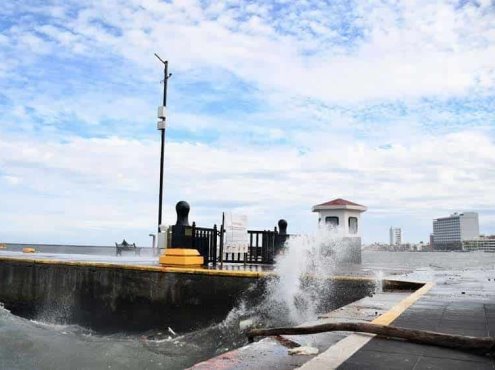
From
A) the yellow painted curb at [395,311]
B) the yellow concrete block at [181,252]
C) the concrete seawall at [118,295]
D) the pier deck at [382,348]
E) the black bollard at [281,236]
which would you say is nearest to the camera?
the pier deck at [382,348]

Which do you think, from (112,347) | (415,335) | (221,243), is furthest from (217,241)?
(415,335)

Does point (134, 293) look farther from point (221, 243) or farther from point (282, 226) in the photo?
point (282, 226)

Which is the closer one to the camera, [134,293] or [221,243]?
[134,293]

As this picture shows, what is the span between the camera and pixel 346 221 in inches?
788

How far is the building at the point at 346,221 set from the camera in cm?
1986

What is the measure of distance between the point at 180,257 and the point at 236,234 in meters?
2.37

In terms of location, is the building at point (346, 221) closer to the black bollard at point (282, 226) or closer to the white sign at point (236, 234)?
the black bollard at point (282, 226)

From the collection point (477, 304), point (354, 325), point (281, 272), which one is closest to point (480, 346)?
point (354, 325)

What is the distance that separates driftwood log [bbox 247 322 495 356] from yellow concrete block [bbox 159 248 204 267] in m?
7.51

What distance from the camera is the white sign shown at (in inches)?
562

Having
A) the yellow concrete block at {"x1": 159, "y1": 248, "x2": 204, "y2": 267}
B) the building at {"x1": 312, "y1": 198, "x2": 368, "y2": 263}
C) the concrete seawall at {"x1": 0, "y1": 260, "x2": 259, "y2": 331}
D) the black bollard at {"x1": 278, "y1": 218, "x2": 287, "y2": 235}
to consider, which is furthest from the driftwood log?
the building at {"x1": 312, "y1": 198, "x2": 368, "y2": 263}

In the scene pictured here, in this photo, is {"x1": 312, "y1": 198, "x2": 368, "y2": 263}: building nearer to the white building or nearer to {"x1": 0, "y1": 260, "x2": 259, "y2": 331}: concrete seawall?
the white building

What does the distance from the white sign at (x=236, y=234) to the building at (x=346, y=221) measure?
6.29 m

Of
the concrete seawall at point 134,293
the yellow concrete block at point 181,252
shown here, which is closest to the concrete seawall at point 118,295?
the concrete seawall at point 134,293
